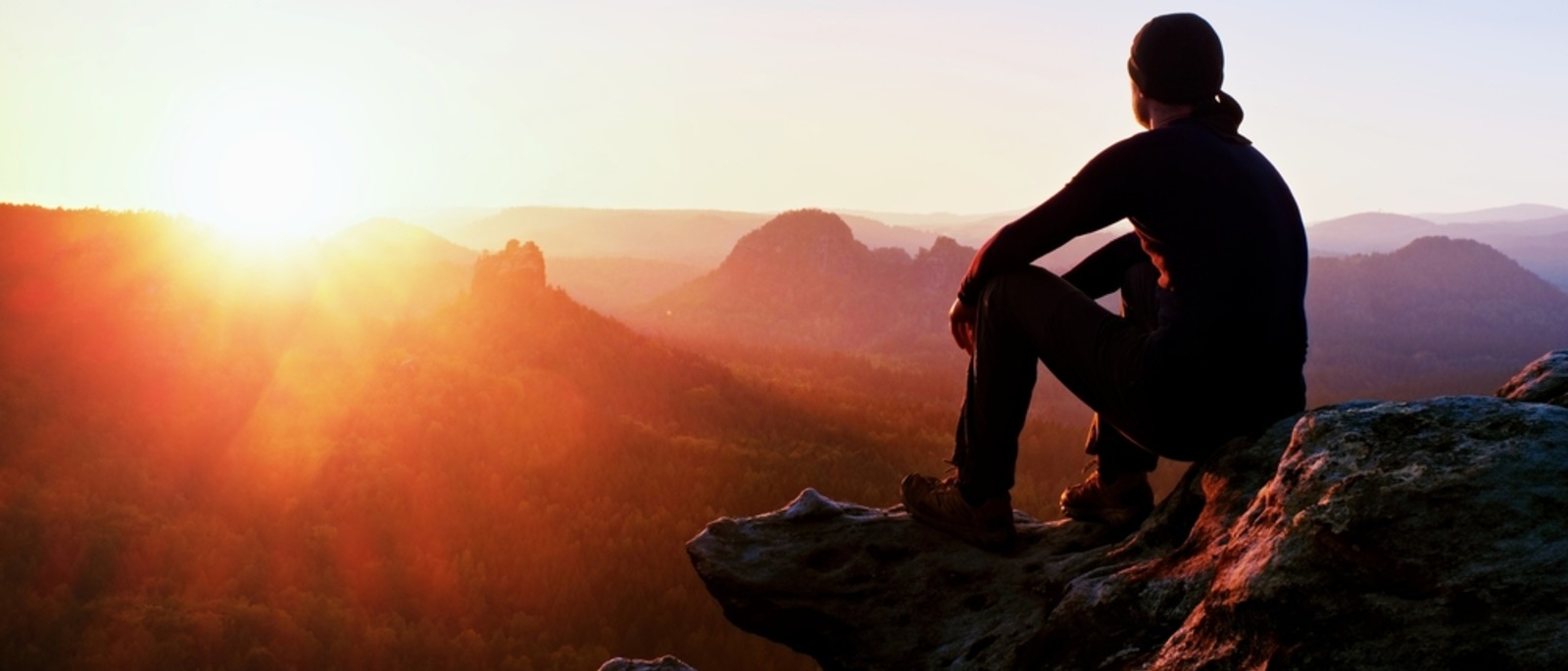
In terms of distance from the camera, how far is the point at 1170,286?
4.47 m

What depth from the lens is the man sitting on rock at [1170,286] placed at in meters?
4.34

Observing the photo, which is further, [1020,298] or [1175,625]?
[1020,298]

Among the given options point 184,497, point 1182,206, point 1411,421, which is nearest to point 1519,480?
point 1411,421

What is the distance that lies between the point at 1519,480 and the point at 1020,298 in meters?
2.27

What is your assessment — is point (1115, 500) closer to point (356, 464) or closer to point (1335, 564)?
point (1335, 564)

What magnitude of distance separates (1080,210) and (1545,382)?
2.09 meters

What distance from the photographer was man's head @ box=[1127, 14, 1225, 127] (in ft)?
15.2

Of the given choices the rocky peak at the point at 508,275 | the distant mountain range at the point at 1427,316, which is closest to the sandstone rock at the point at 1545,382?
the rocky peak at the point at 508,275

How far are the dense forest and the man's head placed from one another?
9.54 metres

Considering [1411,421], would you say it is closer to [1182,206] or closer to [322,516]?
[1182,206]

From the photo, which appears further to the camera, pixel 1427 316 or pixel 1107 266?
pixel 1427 316

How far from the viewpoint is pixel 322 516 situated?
53.0 ft

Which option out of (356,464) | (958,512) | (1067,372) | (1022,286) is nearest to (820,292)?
(356,464)

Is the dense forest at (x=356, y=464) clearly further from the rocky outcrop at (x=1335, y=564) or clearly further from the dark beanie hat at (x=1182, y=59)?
the dark beanie hat at (x=1182, y=59)
